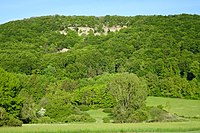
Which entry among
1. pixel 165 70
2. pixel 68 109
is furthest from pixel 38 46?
pixel 68 109

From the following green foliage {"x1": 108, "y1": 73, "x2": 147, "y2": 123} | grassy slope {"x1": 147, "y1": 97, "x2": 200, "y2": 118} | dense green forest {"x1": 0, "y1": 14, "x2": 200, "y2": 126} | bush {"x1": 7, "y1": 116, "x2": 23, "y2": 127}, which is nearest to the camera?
bush {"x1": 7, "y1": 116, "x2": 23, "y2": 127}

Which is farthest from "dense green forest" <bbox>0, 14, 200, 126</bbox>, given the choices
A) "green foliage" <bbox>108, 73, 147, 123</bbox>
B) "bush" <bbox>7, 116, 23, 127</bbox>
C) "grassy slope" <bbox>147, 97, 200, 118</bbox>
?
"bush" <bbox>7, 116, 23, 127</bbox>

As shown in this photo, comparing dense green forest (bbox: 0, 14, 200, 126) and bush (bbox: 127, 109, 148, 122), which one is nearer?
bush (bbox: 127, 109, 148, 122)

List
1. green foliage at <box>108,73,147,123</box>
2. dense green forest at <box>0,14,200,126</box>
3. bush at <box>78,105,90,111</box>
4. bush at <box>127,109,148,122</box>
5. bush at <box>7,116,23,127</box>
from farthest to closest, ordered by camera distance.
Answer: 1. bush at <box>78,105,90,111</box>
2. dense green forest at <box>0,14,200,126</box>
3. green foliage at <box>108,73,147,123</box>
4. bush at <box>127,109,148,122</box>
5. bush at <box>7,116,23,127</box>

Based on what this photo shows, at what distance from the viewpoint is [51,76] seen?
145375mm

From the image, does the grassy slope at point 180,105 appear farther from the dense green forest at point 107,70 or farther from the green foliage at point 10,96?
the green foliage at point 10,96

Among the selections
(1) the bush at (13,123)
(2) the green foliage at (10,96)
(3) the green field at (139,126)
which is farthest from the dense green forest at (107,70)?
(1) the bush at (13,123)

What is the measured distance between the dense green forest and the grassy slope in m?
6.27

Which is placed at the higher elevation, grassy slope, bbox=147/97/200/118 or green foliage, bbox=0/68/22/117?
green foliage, bbox=0/68/22/117

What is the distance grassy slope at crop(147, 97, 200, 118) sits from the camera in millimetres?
100706

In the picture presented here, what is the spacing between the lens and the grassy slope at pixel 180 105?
101m

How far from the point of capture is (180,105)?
113 m

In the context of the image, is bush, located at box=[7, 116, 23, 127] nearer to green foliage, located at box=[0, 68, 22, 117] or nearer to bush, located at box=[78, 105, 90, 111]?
green foliage, located at box=[0, 68, 22, 117]

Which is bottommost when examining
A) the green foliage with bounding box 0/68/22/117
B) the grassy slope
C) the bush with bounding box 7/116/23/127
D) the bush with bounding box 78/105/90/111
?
the bush with bounding box 78/105/90/111
